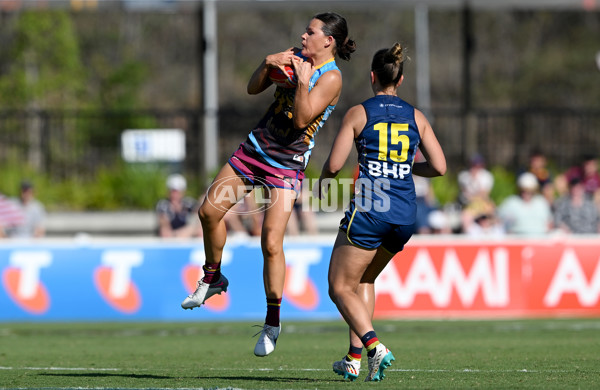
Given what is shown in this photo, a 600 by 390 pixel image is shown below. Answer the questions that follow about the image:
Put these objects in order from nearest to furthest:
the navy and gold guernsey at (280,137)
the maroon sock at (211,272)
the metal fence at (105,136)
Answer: the navy and gold guernsey at (280,137) → the maroon sock at (211,272) → the metal fence at (105,136)

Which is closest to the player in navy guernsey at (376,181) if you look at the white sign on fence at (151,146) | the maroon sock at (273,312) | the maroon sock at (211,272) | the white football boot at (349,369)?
the white football boot at (349,369)

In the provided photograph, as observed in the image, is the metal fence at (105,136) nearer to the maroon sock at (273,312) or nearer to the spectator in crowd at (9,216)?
the spectator in crowd at (9,216)

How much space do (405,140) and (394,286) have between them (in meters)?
7.68

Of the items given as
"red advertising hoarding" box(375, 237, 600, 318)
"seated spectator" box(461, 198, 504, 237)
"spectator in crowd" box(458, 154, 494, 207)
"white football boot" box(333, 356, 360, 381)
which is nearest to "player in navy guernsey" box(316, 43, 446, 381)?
"white football boot" box(333, 356, 360, 381)

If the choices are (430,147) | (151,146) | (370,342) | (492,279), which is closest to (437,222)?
(492,279)

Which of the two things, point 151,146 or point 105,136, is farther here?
point 105,136

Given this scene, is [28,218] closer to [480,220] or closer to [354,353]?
[480,220]

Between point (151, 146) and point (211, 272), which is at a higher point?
point (151, 146)

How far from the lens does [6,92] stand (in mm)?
26484

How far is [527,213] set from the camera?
51.0ft

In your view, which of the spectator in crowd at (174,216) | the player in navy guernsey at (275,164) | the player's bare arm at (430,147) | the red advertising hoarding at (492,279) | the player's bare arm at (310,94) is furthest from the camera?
the spectator in crowd at (174,216)

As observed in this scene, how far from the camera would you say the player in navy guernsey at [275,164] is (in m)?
7.46

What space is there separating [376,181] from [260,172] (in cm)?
110

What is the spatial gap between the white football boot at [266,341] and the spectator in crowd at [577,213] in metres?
9.19
